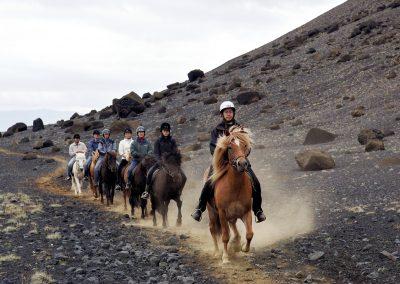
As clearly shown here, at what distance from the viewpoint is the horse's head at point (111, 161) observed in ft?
71.5

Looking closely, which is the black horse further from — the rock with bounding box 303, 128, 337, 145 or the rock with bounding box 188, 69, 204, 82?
the rock with bounding box 188, 69, 204, 82

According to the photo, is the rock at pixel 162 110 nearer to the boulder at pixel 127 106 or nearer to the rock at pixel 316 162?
the boulder at pixel 127 106

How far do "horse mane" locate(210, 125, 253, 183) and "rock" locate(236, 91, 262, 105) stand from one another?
142 feet

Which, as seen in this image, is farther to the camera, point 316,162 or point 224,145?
point 316,162

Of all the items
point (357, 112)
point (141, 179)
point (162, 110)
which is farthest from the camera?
point (162, 110)

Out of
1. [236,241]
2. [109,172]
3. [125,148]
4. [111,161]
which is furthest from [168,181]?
[109,172]

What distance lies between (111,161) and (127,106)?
44401mm

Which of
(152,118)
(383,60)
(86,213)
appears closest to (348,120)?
(383,60)

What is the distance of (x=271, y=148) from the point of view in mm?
32969

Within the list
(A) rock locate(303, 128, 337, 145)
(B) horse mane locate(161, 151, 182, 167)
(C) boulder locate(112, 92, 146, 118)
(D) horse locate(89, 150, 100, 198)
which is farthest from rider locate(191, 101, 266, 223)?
(C) boulder locate(112, 92, 146, 118)

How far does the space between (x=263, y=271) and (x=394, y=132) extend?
72.5ft

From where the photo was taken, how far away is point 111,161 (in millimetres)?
21906

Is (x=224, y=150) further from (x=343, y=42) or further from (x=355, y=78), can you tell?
(x=343, y=42)

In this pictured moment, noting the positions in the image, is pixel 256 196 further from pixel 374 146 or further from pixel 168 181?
pixel 374 146
